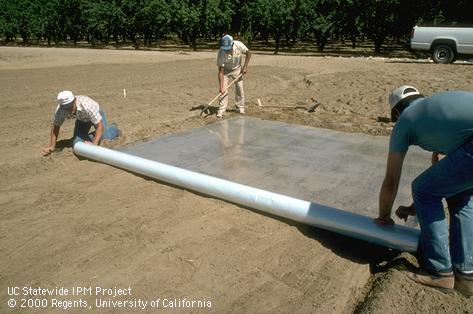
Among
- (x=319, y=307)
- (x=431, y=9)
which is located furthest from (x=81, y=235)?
(x=431, y=9)

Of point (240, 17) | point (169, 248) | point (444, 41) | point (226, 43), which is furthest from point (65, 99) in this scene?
point (240, 17)

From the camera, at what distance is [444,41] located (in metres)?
14.0

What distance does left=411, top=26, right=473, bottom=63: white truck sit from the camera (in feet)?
44.6

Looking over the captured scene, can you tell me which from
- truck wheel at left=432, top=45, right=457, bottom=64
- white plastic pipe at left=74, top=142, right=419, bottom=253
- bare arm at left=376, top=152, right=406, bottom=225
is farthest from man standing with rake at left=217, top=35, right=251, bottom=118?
truck wheel at left=432, top=45, right=457, bottom=64

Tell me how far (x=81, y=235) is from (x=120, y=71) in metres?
12.3

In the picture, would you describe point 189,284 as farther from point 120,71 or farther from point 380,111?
point 120,71

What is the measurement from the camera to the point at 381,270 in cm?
303

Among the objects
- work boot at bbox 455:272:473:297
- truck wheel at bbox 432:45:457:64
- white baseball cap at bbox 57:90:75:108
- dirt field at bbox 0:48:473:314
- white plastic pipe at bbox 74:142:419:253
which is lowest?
dirt field at bbox 0:48:473:314

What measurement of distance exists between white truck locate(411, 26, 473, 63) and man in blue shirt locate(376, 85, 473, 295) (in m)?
13.1

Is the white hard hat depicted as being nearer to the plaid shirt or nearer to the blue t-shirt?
the blue t-shirt

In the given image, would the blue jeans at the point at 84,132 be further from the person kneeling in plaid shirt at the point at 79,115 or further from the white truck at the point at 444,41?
the white truck at the point at 444,41

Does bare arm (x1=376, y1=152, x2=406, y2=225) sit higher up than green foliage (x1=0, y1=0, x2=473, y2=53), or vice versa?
green foliage (x1=0, y1=0, x2=473, y2=53)

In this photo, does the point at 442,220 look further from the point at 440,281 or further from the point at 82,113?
the point at 82,113

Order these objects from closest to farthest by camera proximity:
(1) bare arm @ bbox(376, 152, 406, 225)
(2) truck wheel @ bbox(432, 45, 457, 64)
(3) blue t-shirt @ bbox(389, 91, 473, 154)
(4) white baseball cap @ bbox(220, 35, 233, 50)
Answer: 1. (3) blue t-shirt @ bbox(389, 91, 473, 154)
2. (1) bare arm @ bbox(376, 152, 406, 225)
3. (4) white baseball cap @ bbox(220, 35, 233, 50)
4. (2) truck wheel @ bbox(432, 45, 457, 64)
